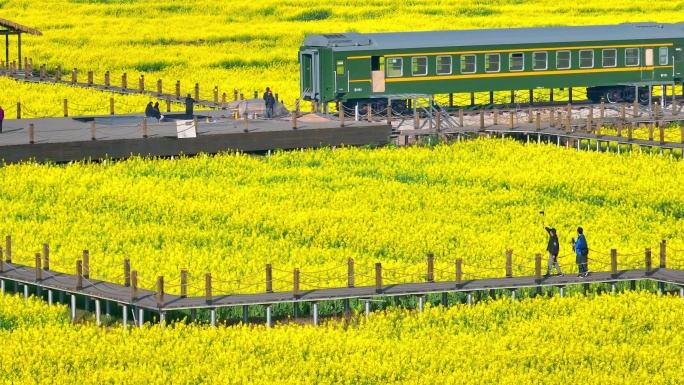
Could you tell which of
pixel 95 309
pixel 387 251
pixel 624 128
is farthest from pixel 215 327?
pixel 624 128

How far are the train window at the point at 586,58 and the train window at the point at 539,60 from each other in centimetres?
158

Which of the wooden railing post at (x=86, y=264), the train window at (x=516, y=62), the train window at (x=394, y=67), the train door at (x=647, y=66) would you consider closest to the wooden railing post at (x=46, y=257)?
the wooden railing post at (x=86, y=264)

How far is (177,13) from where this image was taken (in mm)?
99875

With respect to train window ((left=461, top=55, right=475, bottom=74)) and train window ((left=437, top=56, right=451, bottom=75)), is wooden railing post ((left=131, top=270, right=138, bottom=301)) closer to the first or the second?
train window ((left=437, top=56, right=451, bottom=75))

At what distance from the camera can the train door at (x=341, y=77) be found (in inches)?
2405

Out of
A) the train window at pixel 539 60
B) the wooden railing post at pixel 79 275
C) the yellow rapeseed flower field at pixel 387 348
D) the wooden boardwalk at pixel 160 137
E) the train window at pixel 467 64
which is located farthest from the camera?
the train window at pixel 539 60

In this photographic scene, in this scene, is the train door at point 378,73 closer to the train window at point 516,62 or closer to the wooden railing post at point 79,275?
the train window at point 516,62

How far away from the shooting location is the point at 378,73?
61.5 meters

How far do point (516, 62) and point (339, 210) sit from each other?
1776cm

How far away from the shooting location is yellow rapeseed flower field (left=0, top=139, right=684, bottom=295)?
41.8 meters

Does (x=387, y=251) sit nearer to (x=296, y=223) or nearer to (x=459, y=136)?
(x=296, y=223)

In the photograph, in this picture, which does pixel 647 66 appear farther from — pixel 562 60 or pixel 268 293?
pixel 268 293

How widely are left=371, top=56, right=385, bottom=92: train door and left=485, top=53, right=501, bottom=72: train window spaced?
4.38 metres

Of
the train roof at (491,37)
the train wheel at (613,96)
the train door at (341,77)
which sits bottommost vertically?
the train wheel at (613,96)
